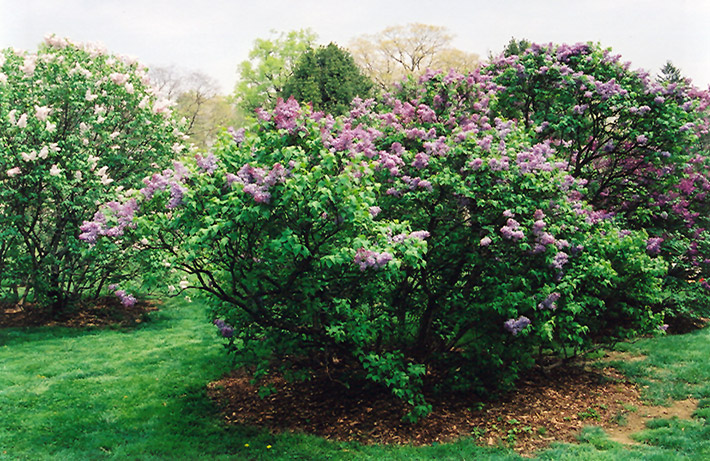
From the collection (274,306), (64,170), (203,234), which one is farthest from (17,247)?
(203,234)

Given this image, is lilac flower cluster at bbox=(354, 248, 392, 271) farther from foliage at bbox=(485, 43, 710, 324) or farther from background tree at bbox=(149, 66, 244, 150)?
background tree at bbox=(149, 66, 244, 150)

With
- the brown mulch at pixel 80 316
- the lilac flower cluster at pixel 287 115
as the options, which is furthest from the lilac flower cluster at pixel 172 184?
the brown mulch at pixel 80 316

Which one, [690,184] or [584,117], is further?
[690,184]

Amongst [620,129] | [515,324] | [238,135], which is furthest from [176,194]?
[620,129]

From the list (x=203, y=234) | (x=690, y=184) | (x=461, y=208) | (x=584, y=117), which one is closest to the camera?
(x=203, y=234)

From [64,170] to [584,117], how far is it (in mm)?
10097

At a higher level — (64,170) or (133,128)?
(133,128)

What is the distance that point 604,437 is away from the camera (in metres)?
6.52

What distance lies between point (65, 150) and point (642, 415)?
11075 millimetres

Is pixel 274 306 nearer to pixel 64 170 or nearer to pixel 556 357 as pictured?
pixel 556 357

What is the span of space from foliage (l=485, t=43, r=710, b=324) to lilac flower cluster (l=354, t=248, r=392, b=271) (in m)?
5.47

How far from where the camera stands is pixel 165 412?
711cm

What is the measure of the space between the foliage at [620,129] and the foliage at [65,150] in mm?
7968

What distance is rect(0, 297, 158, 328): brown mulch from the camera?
1214 cm
